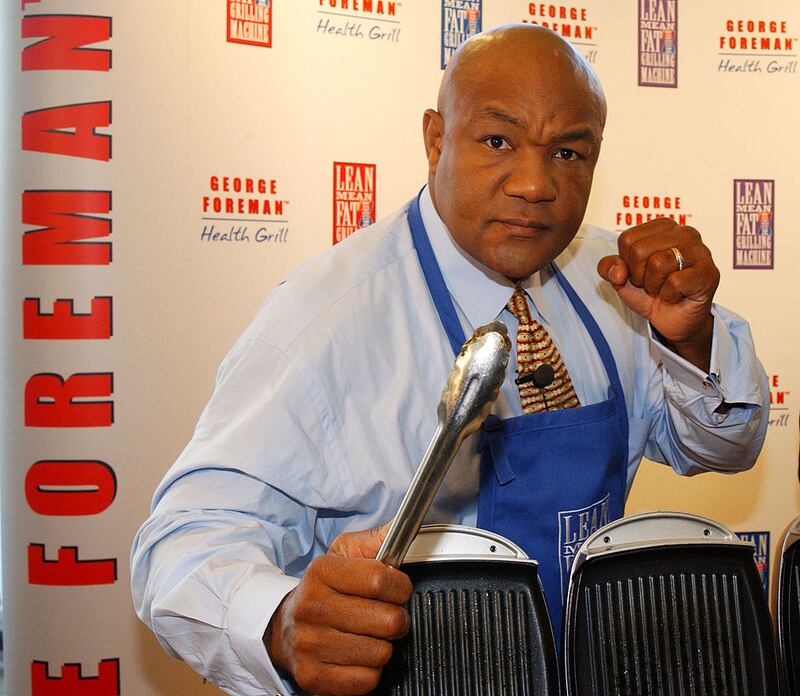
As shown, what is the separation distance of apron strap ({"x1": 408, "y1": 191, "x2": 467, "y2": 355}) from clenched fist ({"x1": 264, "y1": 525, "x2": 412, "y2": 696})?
1.47 feet

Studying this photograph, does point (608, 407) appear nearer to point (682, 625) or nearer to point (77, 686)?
point (682, 625)

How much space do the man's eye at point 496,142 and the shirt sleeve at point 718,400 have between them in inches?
10.6

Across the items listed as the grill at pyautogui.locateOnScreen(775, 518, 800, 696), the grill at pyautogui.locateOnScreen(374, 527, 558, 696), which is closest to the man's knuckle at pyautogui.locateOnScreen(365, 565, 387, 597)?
the grill at pyautogui.locateOnScreen(374, 527, 558, 696)

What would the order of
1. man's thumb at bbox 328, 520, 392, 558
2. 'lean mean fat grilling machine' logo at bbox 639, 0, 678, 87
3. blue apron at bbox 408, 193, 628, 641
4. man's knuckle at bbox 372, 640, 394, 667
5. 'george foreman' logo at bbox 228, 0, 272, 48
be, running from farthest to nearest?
'lean mean fat grilling machine' logo at bbox 639, 0, 678, 87, 'george foreman' logo at bbox 228, 0, 272, 48, blue apron at bbox 408, 193, 628, 641, man's thumb at bbox 328, 520, 392, 558, man's knuckle at bbox 372, 640, 394, 667

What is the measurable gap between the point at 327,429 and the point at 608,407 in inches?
12.4

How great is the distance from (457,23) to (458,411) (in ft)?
6.39

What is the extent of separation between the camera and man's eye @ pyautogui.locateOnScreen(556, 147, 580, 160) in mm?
1002

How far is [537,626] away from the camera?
688 mm

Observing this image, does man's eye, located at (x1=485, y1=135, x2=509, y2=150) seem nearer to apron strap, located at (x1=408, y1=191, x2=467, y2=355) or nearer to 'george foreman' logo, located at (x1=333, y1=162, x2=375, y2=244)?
apron strap, located at (x1=408, y1=191, x2=467, y2=355)

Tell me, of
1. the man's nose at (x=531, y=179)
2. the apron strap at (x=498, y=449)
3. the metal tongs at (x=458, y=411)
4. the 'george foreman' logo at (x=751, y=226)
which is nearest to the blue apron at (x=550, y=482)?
the apron strap at (x=498, y=449)

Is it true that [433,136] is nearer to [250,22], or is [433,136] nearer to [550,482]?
[550,482]

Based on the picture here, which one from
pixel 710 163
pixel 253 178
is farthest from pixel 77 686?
pixel 710 163

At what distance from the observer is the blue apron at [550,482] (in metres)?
0.94

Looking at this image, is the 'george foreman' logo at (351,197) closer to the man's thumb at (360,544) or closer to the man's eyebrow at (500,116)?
the man's eyebrow at (500,116)
